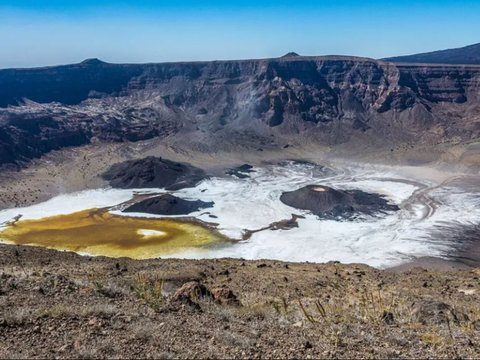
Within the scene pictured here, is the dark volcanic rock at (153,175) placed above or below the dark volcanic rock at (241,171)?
above

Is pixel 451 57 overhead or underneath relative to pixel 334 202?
overhead

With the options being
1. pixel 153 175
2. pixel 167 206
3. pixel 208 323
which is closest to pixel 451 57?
pixel 153 175

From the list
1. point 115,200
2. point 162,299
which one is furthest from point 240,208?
point 162,299

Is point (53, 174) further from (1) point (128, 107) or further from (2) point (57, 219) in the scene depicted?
(1) point (128, 107)

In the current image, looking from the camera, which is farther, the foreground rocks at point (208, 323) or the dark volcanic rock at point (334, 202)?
the dark volcanic rock at point (334, 202)

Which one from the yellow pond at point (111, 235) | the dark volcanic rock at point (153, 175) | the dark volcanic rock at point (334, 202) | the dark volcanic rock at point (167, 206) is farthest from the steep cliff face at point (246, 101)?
the yellow pond at point (111, 235)

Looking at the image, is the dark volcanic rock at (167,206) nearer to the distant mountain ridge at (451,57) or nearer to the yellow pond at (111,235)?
the yellow pond at (111,235)

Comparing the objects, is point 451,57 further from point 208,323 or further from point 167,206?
point 208,323
